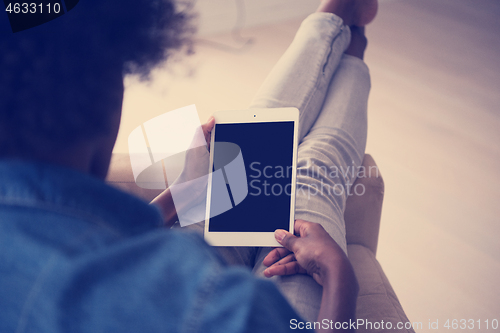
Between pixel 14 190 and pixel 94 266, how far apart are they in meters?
0.09

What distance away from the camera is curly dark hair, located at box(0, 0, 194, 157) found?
277 mm

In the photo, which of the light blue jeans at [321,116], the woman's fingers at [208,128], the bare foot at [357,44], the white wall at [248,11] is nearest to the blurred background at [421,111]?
the white wall at [248,11]

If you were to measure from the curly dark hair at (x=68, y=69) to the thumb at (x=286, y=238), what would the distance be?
438mm

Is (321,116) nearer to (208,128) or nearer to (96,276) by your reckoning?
(208,128)

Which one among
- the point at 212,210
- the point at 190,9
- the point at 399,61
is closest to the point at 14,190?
the point at 190,9

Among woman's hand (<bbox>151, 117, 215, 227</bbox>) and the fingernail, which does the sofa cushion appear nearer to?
the fingernail

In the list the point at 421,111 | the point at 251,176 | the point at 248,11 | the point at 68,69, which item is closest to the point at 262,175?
the point at 251,176

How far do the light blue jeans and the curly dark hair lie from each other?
1.51ft

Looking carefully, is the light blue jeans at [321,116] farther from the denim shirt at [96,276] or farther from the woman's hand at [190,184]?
the denim shirt at [96,276]

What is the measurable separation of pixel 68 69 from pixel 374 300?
667 mm

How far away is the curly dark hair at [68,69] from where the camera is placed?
28 centimetres

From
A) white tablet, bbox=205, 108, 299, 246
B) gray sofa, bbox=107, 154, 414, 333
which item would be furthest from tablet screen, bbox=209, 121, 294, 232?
gray sofa, bbox=107, 154, 414, 333

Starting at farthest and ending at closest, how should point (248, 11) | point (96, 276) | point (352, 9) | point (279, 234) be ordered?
point (248, 11)
point (352, 9)
point (279, 234)
point (96, 276)

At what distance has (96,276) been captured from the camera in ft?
0.78
